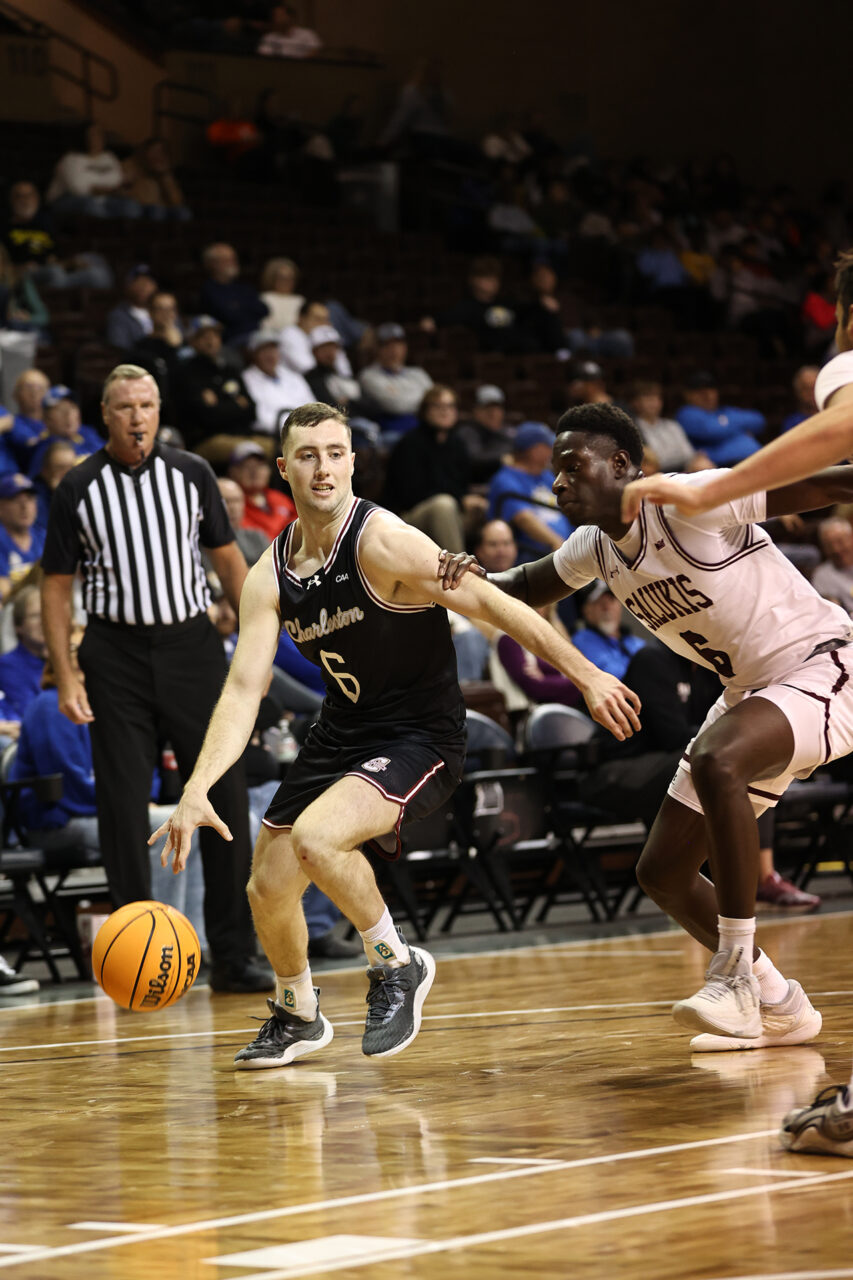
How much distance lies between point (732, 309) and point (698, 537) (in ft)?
52.7

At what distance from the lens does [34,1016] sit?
21.7ft

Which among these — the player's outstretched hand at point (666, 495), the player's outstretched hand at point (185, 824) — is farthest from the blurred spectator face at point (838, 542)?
the player's outstretched hand at point (666, 495)

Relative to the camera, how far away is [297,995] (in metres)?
5.16

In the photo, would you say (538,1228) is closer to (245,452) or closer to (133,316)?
(245,452)

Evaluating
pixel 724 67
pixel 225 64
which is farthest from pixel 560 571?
pixel 724 67

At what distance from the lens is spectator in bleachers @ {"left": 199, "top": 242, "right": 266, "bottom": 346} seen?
13.9 metres

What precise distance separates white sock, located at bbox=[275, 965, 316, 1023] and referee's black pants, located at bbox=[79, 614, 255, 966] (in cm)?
189

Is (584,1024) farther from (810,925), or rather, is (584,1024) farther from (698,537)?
(810,925)

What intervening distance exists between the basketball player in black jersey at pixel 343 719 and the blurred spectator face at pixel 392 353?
28.7ft

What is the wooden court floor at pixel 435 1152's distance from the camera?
2910 millimetres

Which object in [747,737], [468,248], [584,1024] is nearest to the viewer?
[747,737]

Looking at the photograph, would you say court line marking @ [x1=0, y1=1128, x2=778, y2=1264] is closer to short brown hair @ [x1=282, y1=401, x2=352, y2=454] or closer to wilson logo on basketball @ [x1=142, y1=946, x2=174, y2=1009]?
wilson logo on basketball @ [x1=142, y1=946, x2=174, y2=1009]

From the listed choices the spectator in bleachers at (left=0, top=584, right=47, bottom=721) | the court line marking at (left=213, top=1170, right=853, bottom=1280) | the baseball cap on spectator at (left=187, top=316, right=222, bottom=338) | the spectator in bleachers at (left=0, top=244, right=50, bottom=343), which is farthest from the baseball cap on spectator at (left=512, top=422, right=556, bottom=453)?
the court line marking at (left=213, top=1170, right=853, bottom=1280)

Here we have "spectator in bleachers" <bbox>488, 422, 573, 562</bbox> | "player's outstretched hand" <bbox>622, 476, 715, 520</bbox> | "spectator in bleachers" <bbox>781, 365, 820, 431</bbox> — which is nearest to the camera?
"player's outstretched hand" <bbox>622, 476, 715, 520</bbox>
